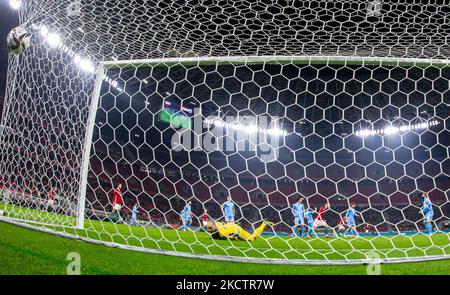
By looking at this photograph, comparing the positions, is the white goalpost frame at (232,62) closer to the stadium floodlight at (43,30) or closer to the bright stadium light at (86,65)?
the bright stadium light at (86,65)

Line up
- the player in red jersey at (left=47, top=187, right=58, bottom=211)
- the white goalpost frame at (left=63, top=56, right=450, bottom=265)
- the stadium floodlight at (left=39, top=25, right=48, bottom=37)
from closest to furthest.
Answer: the white goalpost frame at (left=63, top=56, right=450, bottom=265) < the stadium floodlight at (left=39, top=25, right=48, bottom=37) < the player in red jersey at (left=47, top=187, right=58, bottom=211)

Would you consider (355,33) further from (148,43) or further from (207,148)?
(207,148)

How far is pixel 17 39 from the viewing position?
305 centimetres

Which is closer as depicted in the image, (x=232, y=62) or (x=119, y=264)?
(x=119, y=264)

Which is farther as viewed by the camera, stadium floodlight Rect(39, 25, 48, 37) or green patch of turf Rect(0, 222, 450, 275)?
stadium floodlight Rect(39, 25, 48, 37)

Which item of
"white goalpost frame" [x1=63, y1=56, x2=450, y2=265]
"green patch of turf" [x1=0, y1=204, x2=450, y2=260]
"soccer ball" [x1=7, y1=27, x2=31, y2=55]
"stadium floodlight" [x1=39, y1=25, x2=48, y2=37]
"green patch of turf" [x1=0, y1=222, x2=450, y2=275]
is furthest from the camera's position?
"stadium floodlight" [x1=39, y1=25, x2=48, y2=37]

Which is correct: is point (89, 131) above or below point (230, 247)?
above

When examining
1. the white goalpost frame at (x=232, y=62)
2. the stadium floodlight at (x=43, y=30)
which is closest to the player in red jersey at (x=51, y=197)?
the white goalpost frame at (x=232, y=62)

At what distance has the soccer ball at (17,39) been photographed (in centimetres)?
305

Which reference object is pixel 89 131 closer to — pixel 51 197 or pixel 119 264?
pixel 51 197

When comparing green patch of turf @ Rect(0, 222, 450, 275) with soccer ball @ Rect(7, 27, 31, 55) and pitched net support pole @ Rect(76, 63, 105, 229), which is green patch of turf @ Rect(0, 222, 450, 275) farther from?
soccer ball @ Rect(7, 27, 31, 55)

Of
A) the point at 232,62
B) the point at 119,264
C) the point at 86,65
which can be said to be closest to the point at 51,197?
the point at 86,65

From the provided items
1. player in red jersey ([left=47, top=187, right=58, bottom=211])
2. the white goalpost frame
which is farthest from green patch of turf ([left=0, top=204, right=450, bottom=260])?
the white goalpost frame

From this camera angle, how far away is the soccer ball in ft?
10.00
